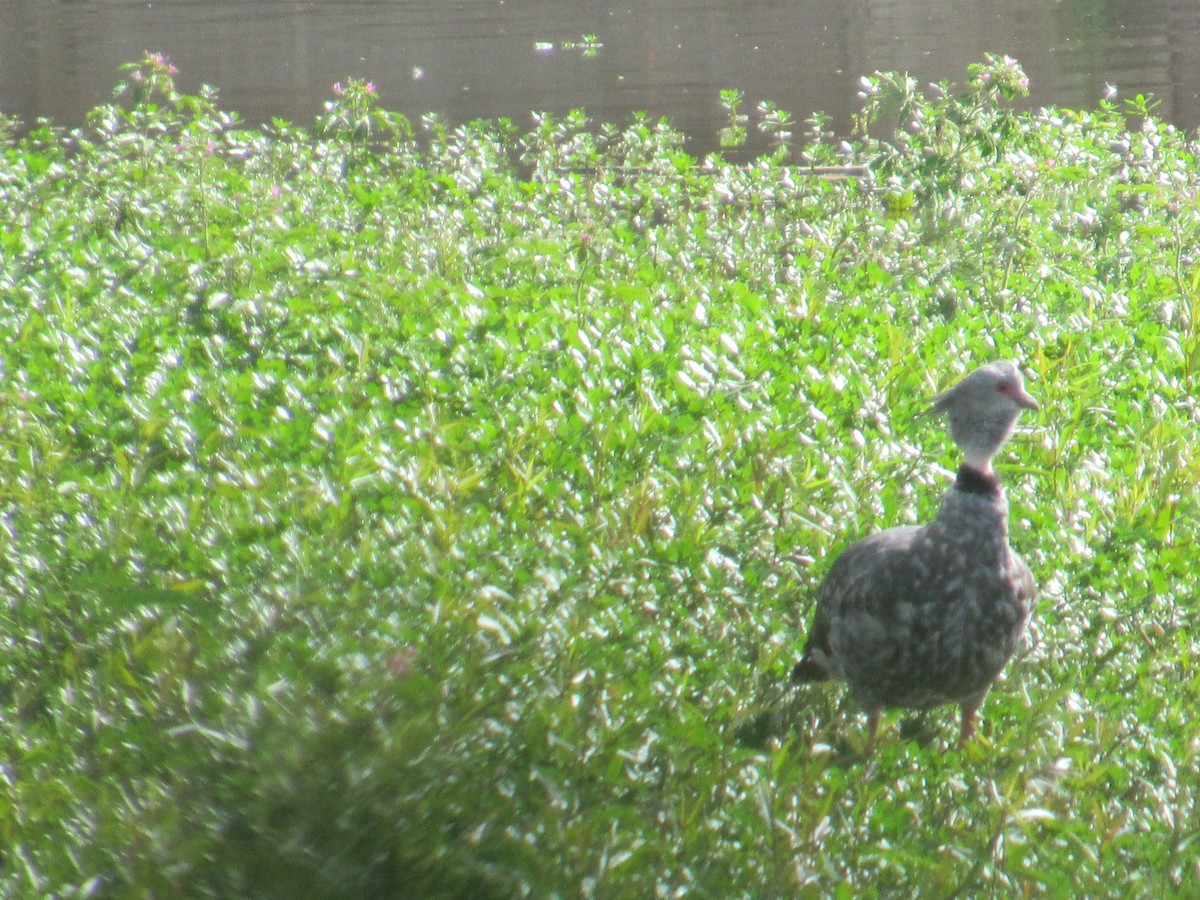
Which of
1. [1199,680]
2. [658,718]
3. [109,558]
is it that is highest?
[109,558]

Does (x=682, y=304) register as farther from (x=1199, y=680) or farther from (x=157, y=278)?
(x=1199, y=680)

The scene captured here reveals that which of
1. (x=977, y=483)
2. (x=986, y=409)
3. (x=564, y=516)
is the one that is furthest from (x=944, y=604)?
(x=564, y=516)

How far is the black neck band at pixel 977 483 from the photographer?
131 inches

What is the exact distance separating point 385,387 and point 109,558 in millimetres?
1542

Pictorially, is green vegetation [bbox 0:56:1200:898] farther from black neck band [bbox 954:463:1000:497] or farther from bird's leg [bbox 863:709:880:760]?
black neck band [bbox 954:463:1000:497]

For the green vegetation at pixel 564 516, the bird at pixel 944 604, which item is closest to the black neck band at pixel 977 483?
the bird at pixel 944 604

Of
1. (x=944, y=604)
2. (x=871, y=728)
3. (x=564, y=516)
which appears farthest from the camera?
(x=564, y=516)

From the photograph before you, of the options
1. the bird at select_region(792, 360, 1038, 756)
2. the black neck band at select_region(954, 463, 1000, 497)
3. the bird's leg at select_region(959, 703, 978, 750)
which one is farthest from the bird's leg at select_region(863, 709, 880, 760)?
the black neck band at select_region(954, 463, 1000, 497)

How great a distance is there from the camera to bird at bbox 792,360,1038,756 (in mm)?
3227

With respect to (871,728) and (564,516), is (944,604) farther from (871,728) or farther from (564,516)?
(564,516)

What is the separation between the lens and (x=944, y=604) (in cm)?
324

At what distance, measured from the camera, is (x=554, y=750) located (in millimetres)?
2533

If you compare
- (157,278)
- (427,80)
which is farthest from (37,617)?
(427,80)

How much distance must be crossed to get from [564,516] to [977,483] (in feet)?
3.68
